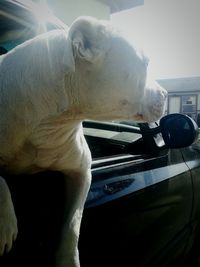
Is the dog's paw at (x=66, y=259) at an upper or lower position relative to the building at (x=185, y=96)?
upper

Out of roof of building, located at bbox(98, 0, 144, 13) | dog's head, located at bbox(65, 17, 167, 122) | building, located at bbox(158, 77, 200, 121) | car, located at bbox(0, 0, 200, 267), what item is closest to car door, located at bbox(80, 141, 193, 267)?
car, located at bbox(0, 0, 200, 267)

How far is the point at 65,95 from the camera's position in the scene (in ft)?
5.72

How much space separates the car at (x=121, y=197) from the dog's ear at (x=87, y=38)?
458 mm

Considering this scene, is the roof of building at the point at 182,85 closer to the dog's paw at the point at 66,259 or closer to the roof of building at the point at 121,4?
the roof of building at the point at 121,4

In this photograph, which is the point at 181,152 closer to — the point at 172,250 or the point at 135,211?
the point at 172,250

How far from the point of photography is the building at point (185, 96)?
745 inches

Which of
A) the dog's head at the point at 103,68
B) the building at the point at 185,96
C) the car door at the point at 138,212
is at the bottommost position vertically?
the building at the point at 185,96

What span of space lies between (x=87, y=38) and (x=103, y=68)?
0.17m

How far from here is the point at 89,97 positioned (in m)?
1.78

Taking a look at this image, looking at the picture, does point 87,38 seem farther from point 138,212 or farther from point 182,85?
point 182,85

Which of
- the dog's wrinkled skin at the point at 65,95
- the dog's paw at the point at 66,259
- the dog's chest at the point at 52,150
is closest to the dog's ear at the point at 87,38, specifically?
the dog's wrinkled skin at the point at 65,95

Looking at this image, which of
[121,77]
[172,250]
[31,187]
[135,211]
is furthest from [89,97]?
[172,250]

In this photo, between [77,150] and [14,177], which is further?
[77,150]

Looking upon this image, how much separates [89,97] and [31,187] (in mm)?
528
